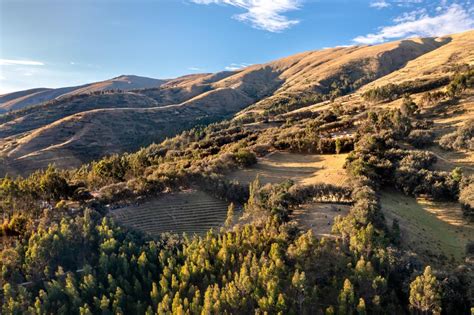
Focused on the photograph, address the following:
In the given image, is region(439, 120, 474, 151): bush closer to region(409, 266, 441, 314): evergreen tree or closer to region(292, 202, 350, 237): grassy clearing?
region(292, 202, 350, 237): grassy clearing

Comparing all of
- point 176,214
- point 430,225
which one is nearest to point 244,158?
point 176,214

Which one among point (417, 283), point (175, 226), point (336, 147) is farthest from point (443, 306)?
point (336, 147)

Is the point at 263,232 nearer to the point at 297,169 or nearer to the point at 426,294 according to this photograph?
the point at 426,294

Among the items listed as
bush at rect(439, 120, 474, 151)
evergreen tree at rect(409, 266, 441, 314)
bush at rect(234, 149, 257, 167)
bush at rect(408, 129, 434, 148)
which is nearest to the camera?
evergreen tree at rect(409, 266, 441, 314)

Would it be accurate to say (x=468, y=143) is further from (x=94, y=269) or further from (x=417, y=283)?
(x=94, y=269)

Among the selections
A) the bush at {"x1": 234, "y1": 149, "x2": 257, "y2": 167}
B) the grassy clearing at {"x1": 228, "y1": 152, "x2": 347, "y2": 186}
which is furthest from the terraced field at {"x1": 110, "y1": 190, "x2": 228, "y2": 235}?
the bush at {"x1": 234, "y1": 149, "x2": 257, "y2": 167}

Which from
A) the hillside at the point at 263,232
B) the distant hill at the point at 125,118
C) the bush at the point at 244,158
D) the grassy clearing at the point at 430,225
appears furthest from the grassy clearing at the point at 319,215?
the distant hill at the point at 125,118

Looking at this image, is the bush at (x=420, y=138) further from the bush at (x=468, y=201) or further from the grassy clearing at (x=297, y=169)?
the bush at (x=468, y=201)
